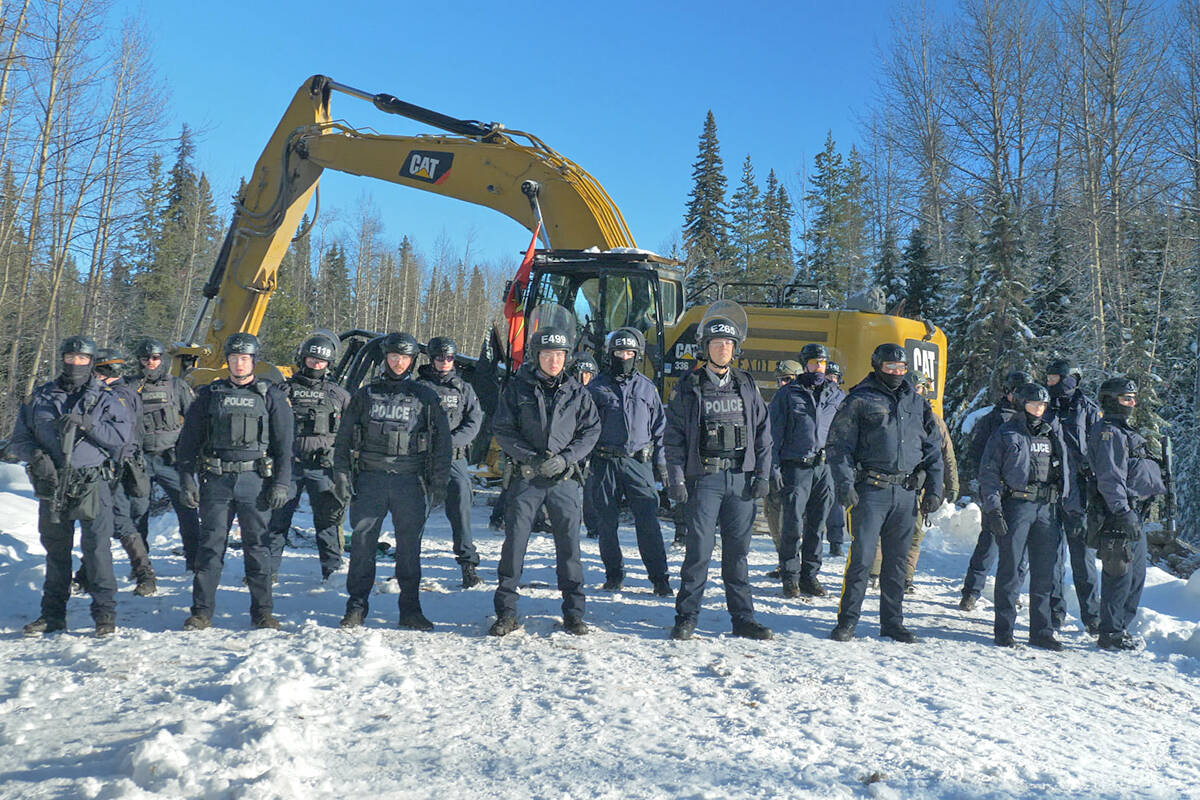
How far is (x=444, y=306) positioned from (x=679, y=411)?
5793 centimetres

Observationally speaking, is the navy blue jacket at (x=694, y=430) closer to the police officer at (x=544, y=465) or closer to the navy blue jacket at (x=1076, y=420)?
the police officer at (x=544, y=465)

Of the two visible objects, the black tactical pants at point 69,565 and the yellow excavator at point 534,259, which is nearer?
the black tactical pants at point 69,565

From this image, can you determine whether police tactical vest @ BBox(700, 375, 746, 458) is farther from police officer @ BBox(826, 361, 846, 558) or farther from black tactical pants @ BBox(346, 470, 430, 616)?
police officer @ BBox(826, 361, 846, 558)

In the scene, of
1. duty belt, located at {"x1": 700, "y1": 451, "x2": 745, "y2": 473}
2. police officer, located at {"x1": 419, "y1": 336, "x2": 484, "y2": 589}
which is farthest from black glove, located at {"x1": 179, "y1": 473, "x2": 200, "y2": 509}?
duty belt, located at {"x1": 700, "y1": 451, "x2": 745, "y2": 473}

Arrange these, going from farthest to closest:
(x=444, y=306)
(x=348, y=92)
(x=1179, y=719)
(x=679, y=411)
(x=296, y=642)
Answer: (x=444, y=306)
(x=348, y=92)
(x=679, y=411)
(x=296, y=642)
(x=1179, y=719)

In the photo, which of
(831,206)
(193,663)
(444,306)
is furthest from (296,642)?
(444,306)

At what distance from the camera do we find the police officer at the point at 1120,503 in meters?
5.96

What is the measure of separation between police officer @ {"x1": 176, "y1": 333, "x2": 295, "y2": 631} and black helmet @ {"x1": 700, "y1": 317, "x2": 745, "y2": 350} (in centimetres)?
295

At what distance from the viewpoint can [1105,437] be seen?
6109mm

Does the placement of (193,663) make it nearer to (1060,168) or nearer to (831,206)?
(1060,168)

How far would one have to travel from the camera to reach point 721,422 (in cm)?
566

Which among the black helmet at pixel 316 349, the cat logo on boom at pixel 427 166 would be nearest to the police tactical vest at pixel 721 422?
the black helmet at pixel 316 349

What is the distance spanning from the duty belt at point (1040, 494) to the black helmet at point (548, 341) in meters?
3.36

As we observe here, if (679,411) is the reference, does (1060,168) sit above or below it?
above
